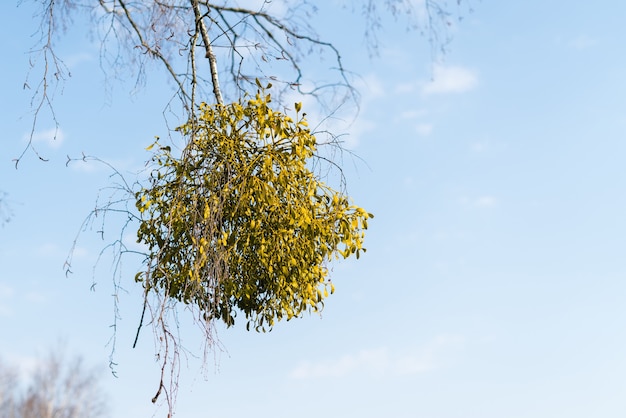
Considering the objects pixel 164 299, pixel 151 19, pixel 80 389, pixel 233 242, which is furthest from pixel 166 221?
pixel 80 389

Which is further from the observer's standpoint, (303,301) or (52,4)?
(52,4)

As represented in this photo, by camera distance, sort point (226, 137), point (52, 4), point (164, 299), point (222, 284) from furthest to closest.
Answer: point (52, 4) → point (226, 137) → point (222, 284) → point (164, 299)

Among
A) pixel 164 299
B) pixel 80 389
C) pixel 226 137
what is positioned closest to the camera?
pixel 164 299

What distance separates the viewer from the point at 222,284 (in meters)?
3.07

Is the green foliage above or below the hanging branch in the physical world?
below

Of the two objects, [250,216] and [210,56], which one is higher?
[210,56]

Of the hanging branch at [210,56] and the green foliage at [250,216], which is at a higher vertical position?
the hanging branch at [210,56]

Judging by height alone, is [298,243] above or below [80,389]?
below

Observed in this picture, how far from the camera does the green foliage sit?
3.18 metres

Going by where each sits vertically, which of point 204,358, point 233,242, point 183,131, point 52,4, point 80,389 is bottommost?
point 204,358

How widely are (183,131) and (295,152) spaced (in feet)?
1.67

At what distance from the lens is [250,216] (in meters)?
3.23

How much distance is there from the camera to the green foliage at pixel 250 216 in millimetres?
3180

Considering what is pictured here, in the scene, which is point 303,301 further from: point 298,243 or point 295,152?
point 295,152
